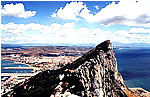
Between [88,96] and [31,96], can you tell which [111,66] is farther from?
[31,96]

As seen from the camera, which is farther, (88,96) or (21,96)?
(21,96)

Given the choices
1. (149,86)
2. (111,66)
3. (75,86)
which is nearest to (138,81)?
(149,86)

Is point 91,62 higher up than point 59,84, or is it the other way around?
point 91,62

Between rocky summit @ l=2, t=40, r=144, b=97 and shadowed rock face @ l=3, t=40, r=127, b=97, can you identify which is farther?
shadowed rock face @ l=3, t=40, r=127, b=97

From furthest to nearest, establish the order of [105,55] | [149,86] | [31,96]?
1. [149,86]
2. [105,55]
3. [31,96]

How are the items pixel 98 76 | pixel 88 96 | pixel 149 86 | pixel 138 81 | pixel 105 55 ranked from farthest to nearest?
pixel 138 81 → pixel 149 86 → pixel 105 55 → pixel 98 76 → pixel 88 96

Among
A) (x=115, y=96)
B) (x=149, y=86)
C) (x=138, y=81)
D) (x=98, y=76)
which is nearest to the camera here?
(x=98, y=76)

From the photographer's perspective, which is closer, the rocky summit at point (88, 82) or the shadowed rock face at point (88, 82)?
the rocky summit at point (88, 82)

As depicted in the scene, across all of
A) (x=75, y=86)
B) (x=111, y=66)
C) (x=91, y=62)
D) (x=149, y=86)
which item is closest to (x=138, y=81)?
(x=149, y=86)

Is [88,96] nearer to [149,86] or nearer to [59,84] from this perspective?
[59,84]

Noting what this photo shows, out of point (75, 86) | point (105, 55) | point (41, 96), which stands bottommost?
point (41, 96)
